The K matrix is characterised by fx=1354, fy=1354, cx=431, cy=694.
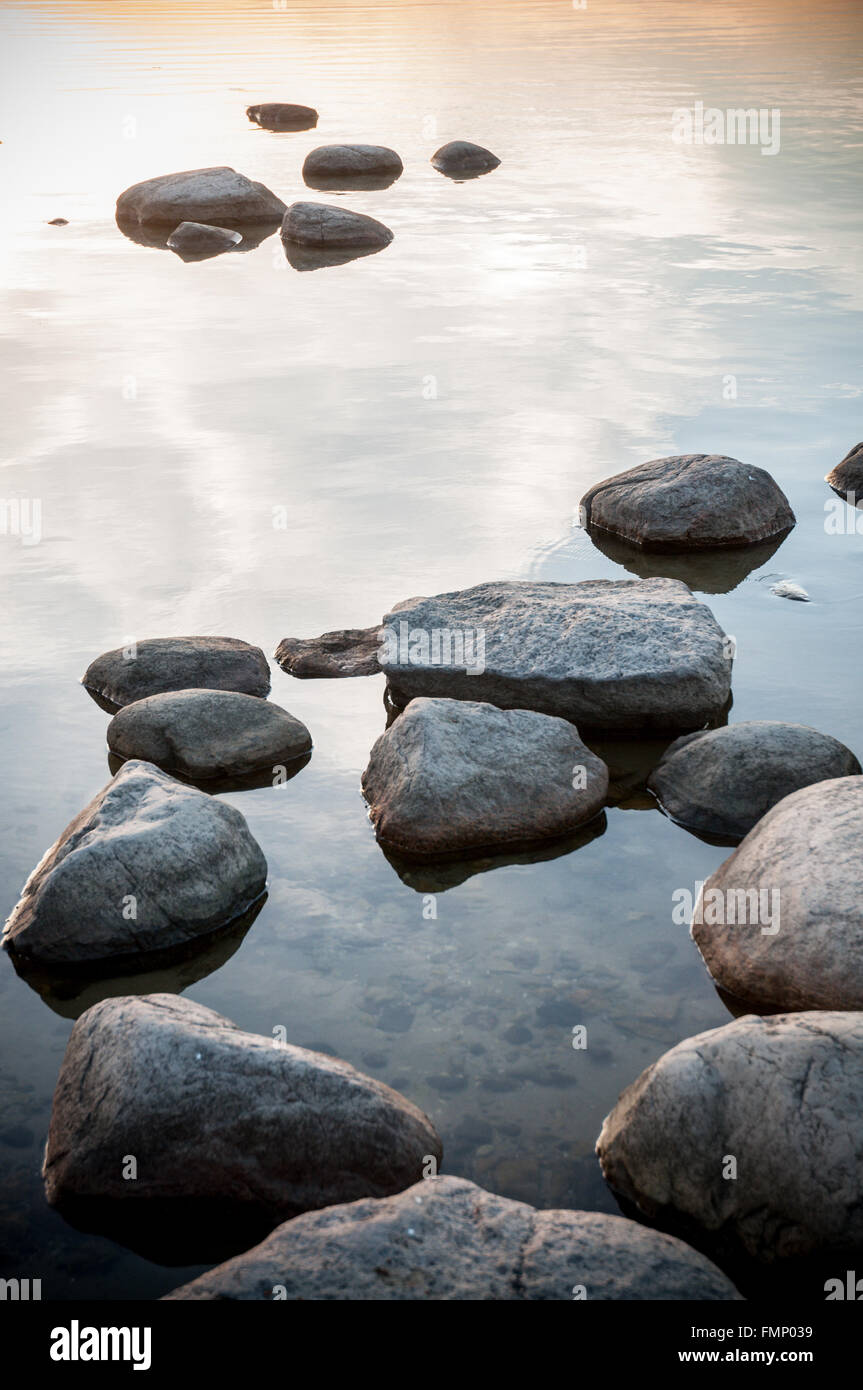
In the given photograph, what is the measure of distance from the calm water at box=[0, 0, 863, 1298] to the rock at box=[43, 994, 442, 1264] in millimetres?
162

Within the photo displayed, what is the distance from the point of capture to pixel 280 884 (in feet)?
19.2

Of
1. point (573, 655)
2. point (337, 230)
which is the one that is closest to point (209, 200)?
point (337, 230)

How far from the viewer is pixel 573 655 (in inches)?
272

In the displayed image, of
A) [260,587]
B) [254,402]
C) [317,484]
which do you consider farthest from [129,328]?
[260,587]

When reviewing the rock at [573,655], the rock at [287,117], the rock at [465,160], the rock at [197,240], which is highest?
the rock at [573,655]

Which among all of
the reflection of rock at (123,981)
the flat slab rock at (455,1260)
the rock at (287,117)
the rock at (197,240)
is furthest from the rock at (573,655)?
the rock at (287,117)

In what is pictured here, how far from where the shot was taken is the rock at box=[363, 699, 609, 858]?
19.6 ft

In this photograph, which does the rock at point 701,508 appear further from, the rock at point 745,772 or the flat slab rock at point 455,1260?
the flat slab rock at point 455,1260

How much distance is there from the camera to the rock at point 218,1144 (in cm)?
413

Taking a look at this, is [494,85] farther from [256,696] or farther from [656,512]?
[256,696]

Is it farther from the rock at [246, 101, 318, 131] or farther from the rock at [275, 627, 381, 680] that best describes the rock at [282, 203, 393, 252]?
the rock at [275, 627, 381, 680]

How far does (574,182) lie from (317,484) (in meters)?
14.4

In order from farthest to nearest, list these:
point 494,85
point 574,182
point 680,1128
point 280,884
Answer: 1. point 494,85
2. point 574,182
3. point 280,884
4. point 680,1128

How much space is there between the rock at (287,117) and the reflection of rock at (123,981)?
26.9 metres
